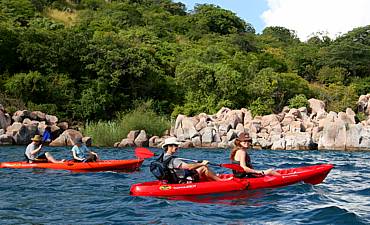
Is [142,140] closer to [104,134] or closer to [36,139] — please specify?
[104,134]

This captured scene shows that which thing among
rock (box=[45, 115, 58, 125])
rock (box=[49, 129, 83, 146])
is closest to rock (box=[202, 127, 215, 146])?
rock (box=[49, 129, 83, 146])

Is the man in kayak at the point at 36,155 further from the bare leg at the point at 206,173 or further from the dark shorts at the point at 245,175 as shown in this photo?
the dark shorts at the point at 245,175

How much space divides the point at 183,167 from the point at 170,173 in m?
0.31

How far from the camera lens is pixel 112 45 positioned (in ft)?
121

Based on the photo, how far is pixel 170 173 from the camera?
10328mm

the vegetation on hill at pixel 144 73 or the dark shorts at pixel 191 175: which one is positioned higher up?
the vegetation on hill at pixel 144 73

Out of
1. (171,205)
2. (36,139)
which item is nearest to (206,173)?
(171,205)

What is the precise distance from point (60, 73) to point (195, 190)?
90.3 ft

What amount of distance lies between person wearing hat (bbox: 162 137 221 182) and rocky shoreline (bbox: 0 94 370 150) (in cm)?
1766

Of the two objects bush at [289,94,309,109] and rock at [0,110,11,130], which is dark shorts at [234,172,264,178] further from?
bush at [289,94,309,109]

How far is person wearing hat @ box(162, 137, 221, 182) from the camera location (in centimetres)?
1016

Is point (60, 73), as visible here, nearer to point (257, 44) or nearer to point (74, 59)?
point (74, 59)

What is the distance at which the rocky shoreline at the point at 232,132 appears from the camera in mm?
28016

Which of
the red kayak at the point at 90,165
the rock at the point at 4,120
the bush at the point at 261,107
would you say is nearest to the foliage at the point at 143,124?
the rock at the point at 4,120
